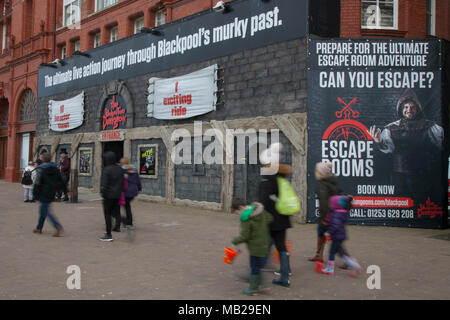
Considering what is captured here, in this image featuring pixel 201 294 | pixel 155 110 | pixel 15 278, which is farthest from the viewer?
pixel 155 110

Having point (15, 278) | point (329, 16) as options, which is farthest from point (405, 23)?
point (15, 278)

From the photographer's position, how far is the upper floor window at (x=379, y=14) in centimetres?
1473

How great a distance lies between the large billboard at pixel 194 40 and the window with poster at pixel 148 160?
2.99m

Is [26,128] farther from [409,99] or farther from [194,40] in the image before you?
[409,99]

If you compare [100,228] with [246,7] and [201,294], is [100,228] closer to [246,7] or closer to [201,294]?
[201,294]

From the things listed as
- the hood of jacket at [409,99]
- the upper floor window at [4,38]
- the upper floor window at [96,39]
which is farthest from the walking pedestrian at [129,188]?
the upper floor window at [4,38]

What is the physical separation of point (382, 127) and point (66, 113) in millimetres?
15587

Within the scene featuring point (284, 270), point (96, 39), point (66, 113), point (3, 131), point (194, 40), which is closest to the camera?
point (284, 270)

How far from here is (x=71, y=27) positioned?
25344mm

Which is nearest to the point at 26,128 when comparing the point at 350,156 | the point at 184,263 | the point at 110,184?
the point at 110,184

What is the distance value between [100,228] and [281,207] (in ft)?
19.3

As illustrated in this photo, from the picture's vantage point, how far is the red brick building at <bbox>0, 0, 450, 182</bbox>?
1474 cm

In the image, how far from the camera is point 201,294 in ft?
16.5

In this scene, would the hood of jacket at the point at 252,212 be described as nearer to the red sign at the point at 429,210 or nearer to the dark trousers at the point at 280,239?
the dark trousers at the point at 280,239
